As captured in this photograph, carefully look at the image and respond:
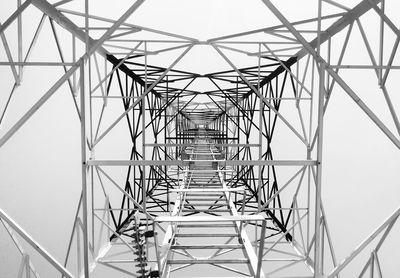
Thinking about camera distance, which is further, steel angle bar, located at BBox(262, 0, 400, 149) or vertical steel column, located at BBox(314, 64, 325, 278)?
vertical steel column, located at BBox(314, 64, 325, 278)

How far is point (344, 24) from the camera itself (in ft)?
33.9

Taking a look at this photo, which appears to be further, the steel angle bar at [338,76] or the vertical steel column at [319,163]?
the vertical steel column at [319,163]

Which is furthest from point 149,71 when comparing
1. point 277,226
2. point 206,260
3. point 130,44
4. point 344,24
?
point 206,260

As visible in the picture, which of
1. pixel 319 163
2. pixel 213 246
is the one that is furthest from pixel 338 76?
pixel 213 246

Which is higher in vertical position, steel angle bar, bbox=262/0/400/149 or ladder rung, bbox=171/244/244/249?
steel angle bar, bbox=262/0/400/149

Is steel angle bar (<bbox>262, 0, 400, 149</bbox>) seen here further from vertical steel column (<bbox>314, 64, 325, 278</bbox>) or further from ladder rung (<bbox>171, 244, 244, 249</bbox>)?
ladder rung (<bbox>171, 244, 244, 249</bbox>)

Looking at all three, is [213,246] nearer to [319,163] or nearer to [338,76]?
[319,163]

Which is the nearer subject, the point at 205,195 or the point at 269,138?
the point at 205,195

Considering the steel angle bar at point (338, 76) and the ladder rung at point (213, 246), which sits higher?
the steel angle bar at point (338, 76)

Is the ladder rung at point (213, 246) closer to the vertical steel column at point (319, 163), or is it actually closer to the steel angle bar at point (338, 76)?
the vertical steel column at point (319, 163)

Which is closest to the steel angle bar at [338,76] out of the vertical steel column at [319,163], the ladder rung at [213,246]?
the vertical steel column at [319,163]

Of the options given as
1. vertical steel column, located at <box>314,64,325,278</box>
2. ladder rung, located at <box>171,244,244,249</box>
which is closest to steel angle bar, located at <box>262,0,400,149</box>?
vertical steel column, located at <box>314,64,325,278</box>

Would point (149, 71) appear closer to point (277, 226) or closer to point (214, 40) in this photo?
point (214, 40)

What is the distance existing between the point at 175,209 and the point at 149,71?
24.0 feet
